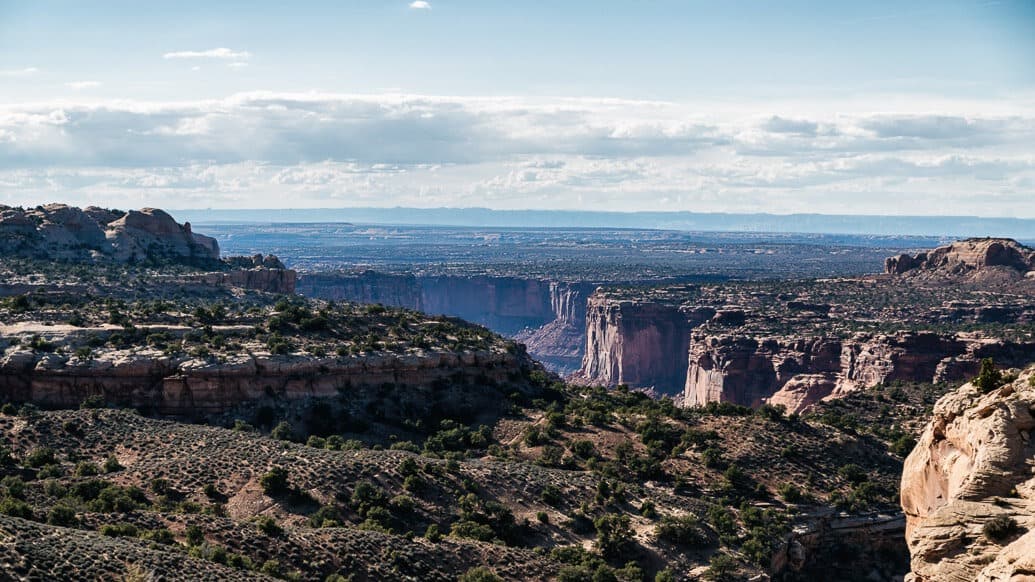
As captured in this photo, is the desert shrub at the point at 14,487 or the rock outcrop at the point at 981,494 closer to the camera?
the rock outcrop at the point at 981,494

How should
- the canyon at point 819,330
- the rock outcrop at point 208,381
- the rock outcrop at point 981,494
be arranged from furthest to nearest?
the canyon at point 819,330
the rock outcrop at point 208,381
the rock outcrop at point 981,494

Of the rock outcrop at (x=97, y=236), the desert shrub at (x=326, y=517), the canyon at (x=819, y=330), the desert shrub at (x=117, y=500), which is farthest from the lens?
the rock outcrop at (x=97, y=236)

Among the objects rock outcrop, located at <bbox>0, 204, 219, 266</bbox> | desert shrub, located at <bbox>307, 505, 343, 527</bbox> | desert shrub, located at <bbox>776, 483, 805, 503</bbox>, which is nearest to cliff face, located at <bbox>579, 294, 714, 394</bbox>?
rock outcrop, located at <bbox>0, 204, 219, 266</bbox>

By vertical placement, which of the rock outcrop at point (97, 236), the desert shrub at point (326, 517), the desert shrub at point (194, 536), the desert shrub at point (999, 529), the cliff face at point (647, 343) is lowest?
the cliff face at point (647, 343)

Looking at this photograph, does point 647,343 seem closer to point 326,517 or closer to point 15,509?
point 326,517

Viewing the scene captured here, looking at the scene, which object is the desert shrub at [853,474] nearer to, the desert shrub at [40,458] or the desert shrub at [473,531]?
the desert shrub at [473,531]

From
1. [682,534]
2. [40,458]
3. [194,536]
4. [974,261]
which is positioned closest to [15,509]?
[194,536]

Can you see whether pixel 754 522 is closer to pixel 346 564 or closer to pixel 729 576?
pixel 729 576

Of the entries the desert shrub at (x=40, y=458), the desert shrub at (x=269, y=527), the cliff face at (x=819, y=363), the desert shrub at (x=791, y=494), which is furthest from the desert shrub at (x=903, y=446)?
the desert shrub at (x=40, y=458)
